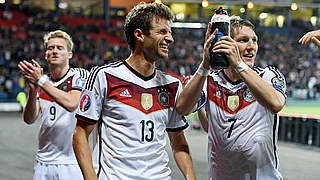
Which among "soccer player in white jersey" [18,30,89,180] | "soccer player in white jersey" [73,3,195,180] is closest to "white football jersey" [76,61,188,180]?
"soccer player in white jersey" [73,3,195,180]

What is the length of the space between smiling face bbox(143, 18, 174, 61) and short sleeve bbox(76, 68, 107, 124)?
41 cm

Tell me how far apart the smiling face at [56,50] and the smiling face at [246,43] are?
2.03 meters

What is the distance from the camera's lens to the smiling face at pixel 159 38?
3.30 m

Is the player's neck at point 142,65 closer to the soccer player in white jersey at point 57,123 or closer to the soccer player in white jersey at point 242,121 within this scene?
the soccer player in white jersey at point 242,121

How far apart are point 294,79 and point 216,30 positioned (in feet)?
109

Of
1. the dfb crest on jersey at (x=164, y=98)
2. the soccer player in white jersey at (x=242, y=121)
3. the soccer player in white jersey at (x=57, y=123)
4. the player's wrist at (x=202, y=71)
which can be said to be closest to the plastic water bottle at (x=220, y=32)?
the player's wrist at (x=202, y=71)

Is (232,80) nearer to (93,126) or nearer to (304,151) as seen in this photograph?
(93,126)

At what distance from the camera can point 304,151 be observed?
13.8 meters

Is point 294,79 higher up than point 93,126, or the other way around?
point 93,126

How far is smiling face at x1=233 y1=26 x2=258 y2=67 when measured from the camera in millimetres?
3777

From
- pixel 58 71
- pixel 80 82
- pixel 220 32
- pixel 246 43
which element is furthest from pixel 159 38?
pixel 58 71

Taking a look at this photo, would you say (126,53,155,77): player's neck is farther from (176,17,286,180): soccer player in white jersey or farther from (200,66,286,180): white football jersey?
(200,66,286,180): white football jersey

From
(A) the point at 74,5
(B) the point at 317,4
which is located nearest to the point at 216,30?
(A) the point at 74,5

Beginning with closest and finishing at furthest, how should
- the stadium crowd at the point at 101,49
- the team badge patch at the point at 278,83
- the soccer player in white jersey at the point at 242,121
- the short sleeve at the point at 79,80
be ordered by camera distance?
the team badge patch at the point at 278,83 < the soccer player in white jersey at the point at 242,121 < the short sleeve at the point at 79,80 < the stadium crowd at the point at 101,49
